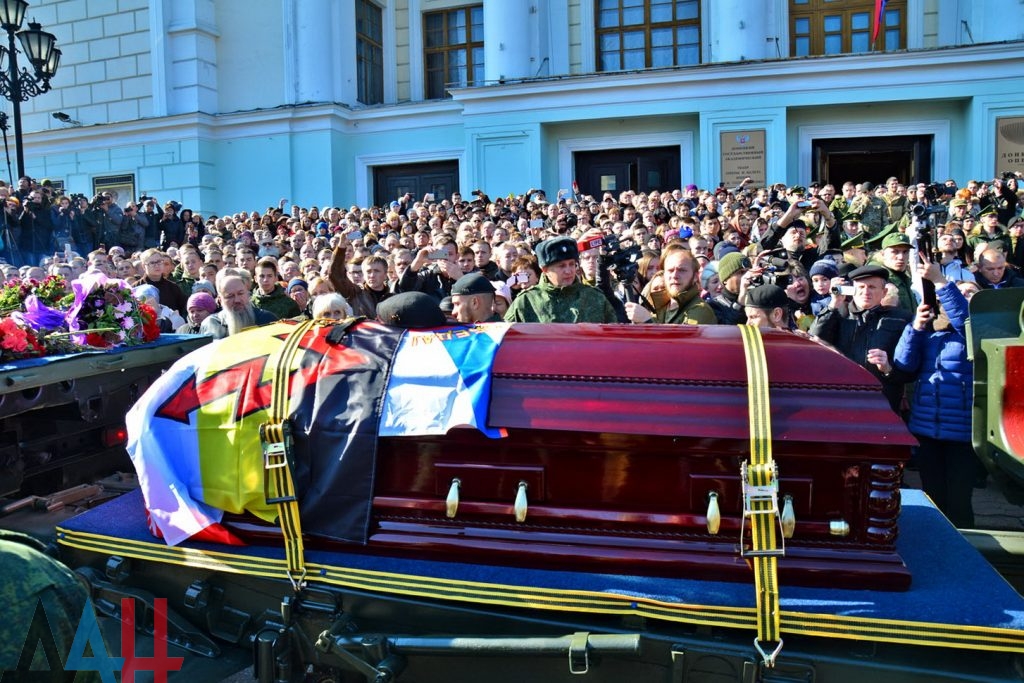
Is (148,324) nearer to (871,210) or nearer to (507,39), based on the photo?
(871,210)

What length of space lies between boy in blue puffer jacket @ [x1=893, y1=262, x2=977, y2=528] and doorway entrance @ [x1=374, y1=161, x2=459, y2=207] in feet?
51.7

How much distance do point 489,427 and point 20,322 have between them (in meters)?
2.89

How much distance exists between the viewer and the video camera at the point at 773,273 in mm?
5090

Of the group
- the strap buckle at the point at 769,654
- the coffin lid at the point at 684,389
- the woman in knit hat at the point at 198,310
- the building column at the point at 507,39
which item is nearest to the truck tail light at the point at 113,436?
the woman in knit hat at the point at 198,310

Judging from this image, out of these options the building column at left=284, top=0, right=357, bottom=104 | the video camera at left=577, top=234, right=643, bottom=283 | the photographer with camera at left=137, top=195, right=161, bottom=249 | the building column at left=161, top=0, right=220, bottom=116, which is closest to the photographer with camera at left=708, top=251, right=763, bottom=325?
the video camera at left=577, top=234, right=643, bottom=283

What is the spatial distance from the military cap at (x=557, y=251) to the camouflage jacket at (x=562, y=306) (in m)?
0.20

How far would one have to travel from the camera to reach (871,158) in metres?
17.7

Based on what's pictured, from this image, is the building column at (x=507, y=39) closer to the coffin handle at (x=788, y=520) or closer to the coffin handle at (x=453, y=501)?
the coffin handle at (x=453, y=501)

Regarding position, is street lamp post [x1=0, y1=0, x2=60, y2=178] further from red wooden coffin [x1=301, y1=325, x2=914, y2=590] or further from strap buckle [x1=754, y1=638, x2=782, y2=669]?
strap buckle [x1=754, y1=638, x2=782, y2=669]

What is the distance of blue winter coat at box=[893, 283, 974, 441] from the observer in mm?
4133

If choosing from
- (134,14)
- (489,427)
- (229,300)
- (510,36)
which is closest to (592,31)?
(510,36)

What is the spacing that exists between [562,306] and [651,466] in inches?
78.5

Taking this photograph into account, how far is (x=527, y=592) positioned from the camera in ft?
8.61

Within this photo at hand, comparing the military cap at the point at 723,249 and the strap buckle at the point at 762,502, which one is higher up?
the military cap at the point at 723,249
